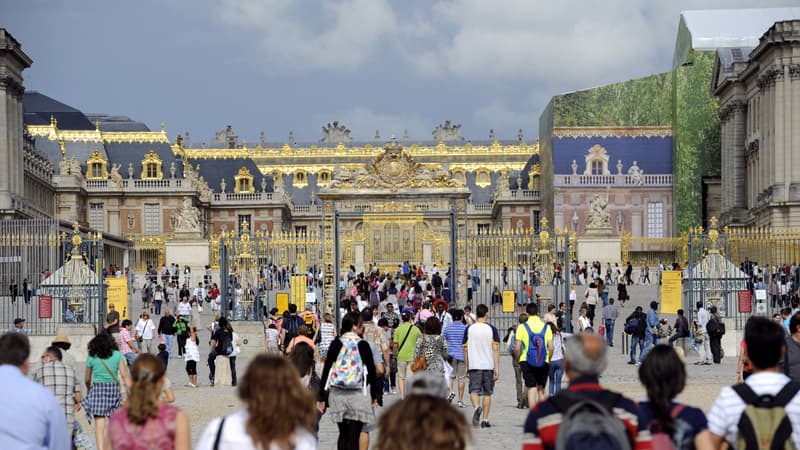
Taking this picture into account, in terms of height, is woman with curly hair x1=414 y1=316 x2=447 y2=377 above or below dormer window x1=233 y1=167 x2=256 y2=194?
below

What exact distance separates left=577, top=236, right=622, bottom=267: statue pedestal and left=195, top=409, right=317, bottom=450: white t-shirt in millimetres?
41896

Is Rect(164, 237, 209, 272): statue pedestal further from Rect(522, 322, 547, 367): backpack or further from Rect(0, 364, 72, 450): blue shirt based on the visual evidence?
Rect(0, 364, 72, 450): blue shirt

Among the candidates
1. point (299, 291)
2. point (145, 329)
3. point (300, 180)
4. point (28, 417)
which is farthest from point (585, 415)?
point (300, 180)

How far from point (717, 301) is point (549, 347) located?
13.4 meters

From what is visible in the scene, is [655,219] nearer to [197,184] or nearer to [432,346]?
[197,184]

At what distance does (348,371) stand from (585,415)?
18.8 ft

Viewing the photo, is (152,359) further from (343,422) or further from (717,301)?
(717,301)

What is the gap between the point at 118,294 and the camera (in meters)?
28.7

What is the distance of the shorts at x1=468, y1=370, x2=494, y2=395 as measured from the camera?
16.4 meters

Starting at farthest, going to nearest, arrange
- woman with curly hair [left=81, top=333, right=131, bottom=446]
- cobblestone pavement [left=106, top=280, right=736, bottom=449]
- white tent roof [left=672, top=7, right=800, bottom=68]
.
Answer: white tent roof [left=672, top=7, right=800, bottom=68] → cobblestone pavement [left=106, top=280, right=736, bottom=449] → woman with curly hair [left=81, top=333, right=131, bottom=446]

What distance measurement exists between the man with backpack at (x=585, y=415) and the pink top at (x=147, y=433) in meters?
1.82

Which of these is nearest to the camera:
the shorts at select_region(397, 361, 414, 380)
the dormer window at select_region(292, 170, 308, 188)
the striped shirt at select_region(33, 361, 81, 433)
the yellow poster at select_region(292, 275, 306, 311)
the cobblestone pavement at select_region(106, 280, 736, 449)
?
the striped shirt at select_region(33, 361, 81, 433)

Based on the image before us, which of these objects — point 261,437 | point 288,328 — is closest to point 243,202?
point 288,328

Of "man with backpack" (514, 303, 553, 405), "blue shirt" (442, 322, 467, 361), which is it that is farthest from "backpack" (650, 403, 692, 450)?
"blue shirt" (442, 322, 467, 361)
